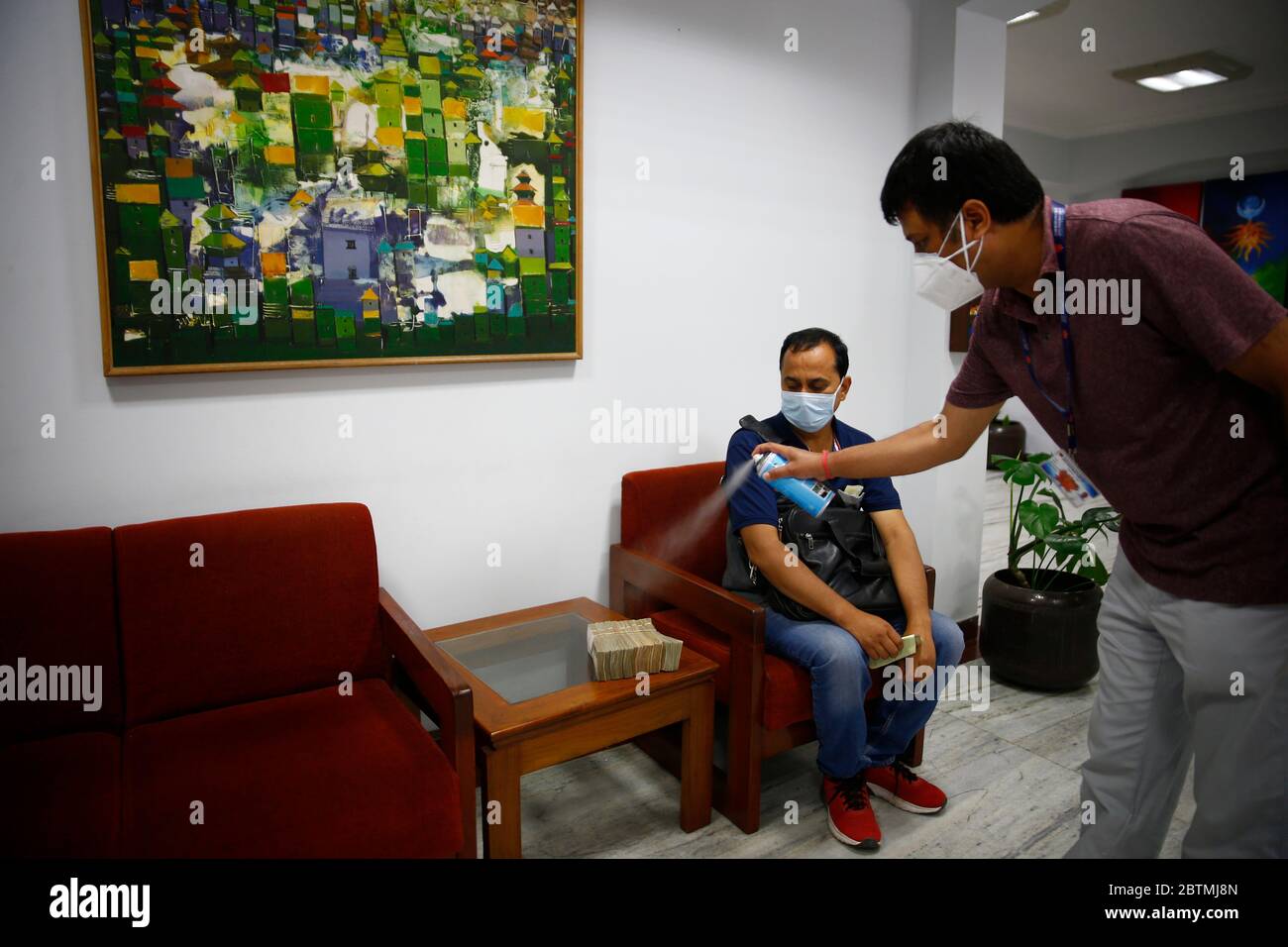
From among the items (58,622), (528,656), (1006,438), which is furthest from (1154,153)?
(58,622)

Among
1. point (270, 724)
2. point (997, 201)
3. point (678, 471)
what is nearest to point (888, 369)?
point (678, 471)

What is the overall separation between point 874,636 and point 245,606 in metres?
1.65

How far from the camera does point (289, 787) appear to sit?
1594mm

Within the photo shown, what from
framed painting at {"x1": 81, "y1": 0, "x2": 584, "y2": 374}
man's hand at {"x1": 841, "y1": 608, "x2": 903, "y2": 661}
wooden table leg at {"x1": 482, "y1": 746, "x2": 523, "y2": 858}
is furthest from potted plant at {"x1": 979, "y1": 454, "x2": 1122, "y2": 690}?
wooden table leg at {"x1": 482, "y1": 746, "x2": 523, "y2": 858}

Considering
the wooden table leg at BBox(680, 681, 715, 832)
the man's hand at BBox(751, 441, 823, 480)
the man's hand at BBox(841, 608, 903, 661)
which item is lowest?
the wooden table leg at BBox(680, 681, 715, 832)

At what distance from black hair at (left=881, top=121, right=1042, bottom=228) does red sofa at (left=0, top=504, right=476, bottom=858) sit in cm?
136

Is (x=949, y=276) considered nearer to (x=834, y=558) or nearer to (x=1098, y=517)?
(x=834, y=558)

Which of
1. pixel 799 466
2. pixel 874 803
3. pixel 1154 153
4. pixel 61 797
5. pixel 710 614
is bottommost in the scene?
pixel 874 803

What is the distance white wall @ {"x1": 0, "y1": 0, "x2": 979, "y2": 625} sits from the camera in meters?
1.92

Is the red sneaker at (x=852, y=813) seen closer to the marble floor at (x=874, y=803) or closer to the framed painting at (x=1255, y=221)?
the marble floor at (x=874, y=803)

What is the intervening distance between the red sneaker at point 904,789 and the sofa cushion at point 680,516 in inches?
32.0

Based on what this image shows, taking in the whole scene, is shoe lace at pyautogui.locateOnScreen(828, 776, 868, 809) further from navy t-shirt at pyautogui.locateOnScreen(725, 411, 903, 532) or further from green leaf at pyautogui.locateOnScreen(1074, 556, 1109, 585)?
green leaf at pyautogui.locateOnScreen(1074, 556, 1109, 585)

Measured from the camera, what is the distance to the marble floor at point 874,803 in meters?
2.20

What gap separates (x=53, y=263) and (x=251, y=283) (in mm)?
423
